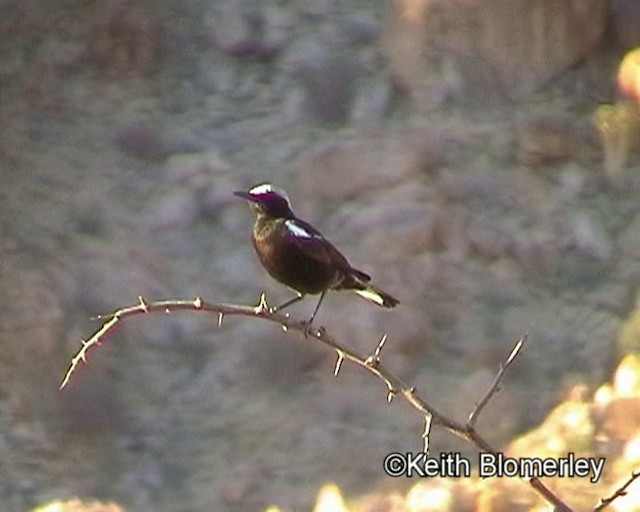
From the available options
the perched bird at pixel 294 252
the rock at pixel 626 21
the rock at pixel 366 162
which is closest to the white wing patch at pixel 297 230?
the perched bird at pixel 294 252

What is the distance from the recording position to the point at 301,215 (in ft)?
22.5

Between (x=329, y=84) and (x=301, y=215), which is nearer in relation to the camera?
(x=301, y=215)

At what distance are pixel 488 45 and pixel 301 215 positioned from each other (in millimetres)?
1266

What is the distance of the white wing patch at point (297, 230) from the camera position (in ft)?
9.31

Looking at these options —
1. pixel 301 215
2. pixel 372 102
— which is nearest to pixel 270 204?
pixel 301 215

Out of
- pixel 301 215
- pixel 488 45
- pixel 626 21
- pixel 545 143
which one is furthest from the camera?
pixel 626 21

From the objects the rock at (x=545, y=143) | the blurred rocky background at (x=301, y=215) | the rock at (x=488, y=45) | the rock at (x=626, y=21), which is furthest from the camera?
the rock at (x=626, y=21)

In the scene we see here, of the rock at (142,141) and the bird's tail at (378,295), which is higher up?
the rock at (142,141)

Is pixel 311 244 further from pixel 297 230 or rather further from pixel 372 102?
pixel 372 102

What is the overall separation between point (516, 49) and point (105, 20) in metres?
2.03

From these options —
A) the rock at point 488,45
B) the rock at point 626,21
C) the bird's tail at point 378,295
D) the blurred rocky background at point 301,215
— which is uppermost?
the rock at point 626,21

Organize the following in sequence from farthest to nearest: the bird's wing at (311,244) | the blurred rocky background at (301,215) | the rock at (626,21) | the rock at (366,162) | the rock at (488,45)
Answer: the rock at (626,21) → the rock at (488,45) → the rock at (366,162) → the blurred rocky background at (301,215) → the bird's wing at (311,244)

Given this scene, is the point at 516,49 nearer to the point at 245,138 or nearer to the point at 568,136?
the point at 568,136

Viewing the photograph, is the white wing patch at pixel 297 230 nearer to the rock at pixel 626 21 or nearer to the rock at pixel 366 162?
the rock at pixel 366 162
